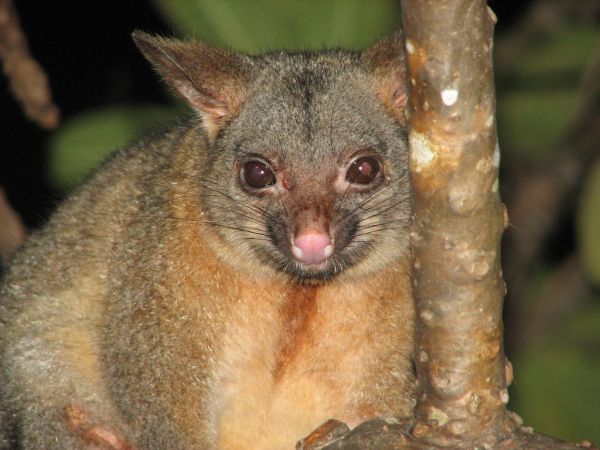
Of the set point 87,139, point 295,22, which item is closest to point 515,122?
point 295,22

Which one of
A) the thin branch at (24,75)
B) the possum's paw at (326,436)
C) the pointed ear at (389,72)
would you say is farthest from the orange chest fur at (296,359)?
the thin branch at (24,75)

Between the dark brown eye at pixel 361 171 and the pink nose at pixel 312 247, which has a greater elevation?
the dark brown eye at pixel 361 171

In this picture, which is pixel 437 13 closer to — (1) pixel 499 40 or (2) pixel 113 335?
(2) pixel 113 335

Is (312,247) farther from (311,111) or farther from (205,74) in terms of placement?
(205,74)

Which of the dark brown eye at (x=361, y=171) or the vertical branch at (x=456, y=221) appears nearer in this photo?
the vertical branch at (x=456, y=221)

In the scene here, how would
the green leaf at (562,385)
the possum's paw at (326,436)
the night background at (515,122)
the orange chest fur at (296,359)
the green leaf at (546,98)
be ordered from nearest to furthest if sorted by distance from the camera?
the possum's paw at (326,436) → the orange chest fur at (296,359) → the night background at (515,122) → the green leaf at (562,385) → the green leaf at (546,98)

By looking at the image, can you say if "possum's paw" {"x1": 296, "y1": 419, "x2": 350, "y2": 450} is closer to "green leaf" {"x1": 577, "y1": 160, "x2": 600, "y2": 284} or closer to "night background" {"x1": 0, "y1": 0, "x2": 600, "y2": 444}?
"night background" {"x1": 0, "y1": 0, "x2": 600, "y2": 444}

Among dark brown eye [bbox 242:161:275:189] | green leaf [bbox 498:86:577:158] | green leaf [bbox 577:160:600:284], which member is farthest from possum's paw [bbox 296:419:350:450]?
green leaf [bbox 498:86:577:158]

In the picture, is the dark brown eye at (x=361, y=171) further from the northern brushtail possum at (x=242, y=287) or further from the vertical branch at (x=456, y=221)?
the vertical branch at (x=456, y=221)
